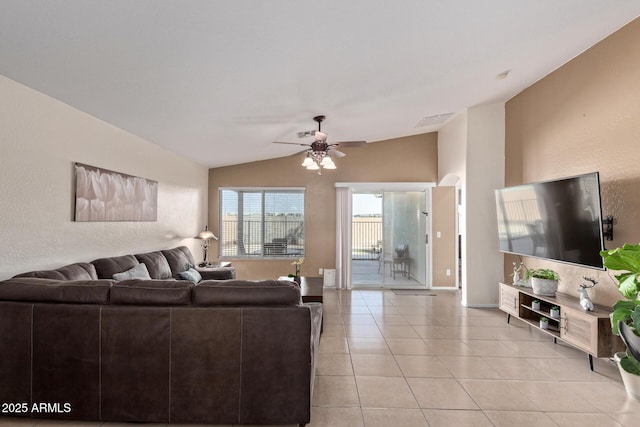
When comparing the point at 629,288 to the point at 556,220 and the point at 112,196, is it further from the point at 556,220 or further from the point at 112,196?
the point at 112,196

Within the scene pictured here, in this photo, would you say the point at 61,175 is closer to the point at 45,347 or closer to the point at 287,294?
the point at 45,347

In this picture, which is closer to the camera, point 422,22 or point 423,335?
point 422,22

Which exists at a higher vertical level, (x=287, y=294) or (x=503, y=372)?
(x=287, y=294)

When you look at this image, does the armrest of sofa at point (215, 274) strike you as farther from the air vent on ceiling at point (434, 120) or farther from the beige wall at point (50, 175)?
the air vent on ceiling at point (434, 120)

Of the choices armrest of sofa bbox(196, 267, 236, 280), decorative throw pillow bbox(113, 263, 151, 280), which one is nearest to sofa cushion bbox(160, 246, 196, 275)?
armrest of sofa bbox(196, 267, 236, 280)

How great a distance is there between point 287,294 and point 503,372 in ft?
7.73

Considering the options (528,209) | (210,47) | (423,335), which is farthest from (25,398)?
(528,209)

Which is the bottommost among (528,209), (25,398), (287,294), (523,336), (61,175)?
(523,336)

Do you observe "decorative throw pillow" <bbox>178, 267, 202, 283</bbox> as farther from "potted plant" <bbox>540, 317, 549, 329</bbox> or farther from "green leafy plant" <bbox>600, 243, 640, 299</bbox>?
"green leafy plant" <bbox>600, 243, 640, 299</bbox>

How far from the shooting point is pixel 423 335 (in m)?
4.06

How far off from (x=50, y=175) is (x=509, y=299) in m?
5.54

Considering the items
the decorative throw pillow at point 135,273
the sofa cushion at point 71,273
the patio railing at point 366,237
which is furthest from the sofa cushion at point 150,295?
the patio railing at point 366,237

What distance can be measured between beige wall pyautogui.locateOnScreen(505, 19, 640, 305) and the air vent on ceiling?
1.25 m

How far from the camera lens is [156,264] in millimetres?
4379
